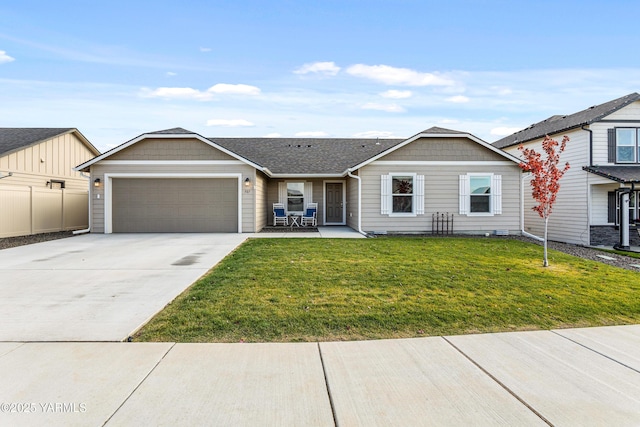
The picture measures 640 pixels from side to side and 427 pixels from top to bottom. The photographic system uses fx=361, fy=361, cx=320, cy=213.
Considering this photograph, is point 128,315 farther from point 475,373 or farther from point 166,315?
point 475,373

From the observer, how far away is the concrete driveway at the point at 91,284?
3.84 metres

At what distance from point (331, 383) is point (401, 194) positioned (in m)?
11.3

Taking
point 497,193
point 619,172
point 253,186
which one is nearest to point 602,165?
point 619,172

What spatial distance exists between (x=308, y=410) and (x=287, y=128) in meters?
26.1

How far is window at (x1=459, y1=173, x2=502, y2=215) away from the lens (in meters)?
13.5

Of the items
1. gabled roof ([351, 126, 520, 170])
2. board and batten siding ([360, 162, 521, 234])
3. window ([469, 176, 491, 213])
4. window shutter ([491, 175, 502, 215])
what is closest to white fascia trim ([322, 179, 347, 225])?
board and batten siding ([360, 162, 521, 234])

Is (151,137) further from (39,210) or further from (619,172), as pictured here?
(619,172)

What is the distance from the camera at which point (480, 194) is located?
1359 centimetres

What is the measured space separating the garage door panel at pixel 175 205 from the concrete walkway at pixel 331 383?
35.0ft

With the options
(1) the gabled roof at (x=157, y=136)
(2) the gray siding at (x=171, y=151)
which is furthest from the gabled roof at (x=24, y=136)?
(2) the gray siding at (x=171, y=151)

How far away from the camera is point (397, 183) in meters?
13.5

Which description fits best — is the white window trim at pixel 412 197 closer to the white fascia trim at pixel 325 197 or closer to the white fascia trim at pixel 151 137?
the white fascia trim at pixel 325 197

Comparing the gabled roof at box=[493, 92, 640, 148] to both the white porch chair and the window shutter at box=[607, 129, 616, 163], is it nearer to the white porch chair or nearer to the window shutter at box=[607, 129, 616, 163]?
the window shutter at box=[607, 129, 616, 163]

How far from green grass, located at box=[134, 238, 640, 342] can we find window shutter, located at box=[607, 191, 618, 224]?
6.65 m
